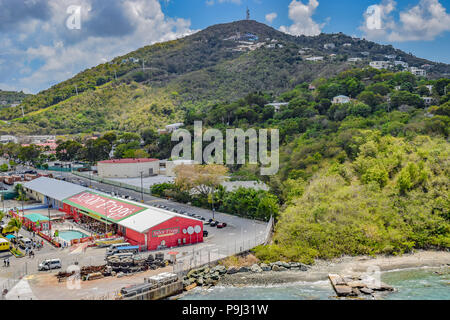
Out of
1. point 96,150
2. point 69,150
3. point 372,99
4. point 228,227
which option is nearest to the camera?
point 228,227

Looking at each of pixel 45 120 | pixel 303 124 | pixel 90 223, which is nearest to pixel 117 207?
pixel 90 223

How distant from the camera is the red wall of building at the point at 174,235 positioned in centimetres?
2406

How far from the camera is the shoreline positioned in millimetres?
20133

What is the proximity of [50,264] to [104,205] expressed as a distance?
32.4ft

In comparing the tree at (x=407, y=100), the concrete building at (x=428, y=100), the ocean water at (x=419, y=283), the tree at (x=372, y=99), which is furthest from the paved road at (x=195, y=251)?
the concrete building at (x=428, y=100)

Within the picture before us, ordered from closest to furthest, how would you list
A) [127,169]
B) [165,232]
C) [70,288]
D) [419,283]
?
1. [70,288]
2. [419,283]
3. [165,232]
4. [127,169]

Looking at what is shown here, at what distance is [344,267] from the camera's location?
71.8ft

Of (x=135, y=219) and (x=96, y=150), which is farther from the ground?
(x=96, y=150)

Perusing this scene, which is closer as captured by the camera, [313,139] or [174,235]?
[174,235]

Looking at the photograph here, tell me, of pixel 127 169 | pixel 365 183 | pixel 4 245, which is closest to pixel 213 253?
pixel 4 245

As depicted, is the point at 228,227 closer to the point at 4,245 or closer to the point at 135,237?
the point at 135,237

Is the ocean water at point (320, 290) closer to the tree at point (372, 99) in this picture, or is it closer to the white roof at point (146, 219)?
the white roof at point (146, 219)

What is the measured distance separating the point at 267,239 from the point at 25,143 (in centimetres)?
6890

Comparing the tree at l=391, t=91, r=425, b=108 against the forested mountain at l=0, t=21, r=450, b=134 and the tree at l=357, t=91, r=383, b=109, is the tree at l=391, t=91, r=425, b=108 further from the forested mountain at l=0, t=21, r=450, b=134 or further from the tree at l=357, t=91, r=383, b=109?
the forested mountain at l=0, t=21, r=450, b=134
